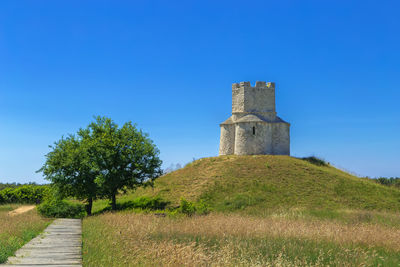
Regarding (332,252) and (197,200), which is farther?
(197,200)

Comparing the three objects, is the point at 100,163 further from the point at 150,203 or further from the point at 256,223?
the point at 256,223

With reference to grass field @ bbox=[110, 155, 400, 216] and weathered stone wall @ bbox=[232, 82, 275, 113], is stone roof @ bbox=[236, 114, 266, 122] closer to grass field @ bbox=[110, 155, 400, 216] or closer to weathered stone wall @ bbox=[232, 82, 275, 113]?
weathered stone wall @ bbox=[232, 82, 275, 113]

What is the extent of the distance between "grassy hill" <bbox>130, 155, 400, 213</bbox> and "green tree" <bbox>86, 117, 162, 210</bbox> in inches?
178

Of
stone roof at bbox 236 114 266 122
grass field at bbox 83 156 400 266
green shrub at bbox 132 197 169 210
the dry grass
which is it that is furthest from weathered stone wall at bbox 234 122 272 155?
the dry grass

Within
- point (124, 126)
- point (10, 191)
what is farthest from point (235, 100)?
point (10, 191)

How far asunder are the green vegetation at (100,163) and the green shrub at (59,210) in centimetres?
196

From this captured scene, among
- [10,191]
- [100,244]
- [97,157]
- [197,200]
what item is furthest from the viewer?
[10,191]

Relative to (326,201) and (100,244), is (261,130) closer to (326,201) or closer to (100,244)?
(326,201)

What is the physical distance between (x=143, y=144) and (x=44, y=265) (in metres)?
24.8

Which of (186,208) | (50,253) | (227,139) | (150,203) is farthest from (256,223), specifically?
(227,139)

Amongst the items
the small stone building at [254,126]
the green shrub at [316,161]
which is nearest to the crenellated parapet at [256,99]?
the small stone building at [254,126]

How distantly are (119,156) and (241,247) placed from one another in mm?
22925

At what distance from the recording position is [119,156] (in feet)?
105

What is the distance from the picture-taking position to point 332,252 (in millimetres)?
10773
